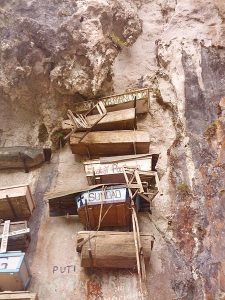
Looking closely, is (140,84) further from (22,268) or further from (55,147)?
(22,268)

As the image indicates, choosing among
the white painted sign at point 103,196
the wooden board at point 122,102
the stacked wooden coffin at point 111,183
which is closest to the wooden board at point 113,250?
the stacked wooden coffin at point 111,183

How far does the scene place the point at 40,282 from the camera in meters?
8.13

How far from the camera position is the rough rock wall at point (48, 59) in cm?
971

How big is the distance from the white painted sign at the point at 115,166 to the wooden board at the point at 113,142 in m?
0.44

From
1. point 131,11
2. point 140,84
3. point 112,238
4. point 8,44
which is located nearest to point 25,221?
point 112,238

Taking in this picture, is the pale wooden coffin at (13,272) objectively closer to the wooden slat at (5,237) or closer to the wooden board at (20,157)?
the wooden slat at (5,237)

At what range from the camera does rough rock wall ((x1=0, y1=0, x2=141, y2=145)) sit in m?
9.71

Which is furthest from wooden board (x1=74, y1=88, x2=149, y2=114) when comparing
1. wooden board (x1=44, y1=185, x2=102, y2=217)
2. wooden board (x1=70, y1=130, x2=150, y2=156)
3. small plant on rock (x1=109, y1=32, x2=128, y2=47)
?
wooden board (x1=44, y1=185, x2=102, y2=217)

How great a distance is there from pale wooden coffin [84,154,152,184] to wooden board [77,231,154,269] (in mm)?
1353

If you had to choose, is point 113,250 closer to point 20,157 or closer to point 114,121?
point 114,121

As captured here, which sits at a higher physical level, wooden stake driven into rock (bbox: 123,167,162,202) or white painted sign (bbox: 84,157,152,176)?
white painted sign (bbox: 84,157,152,176)

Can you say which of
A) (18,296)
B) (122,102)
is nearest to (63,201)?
(18,296)

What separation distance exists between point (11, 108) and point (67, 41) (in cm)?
233

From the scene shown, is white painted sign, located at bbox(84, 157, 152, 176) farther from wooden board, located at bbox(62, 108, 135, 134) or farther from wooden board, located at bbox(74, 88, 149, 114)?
wooden board, located at bbox(74, 88, 149, 114)
